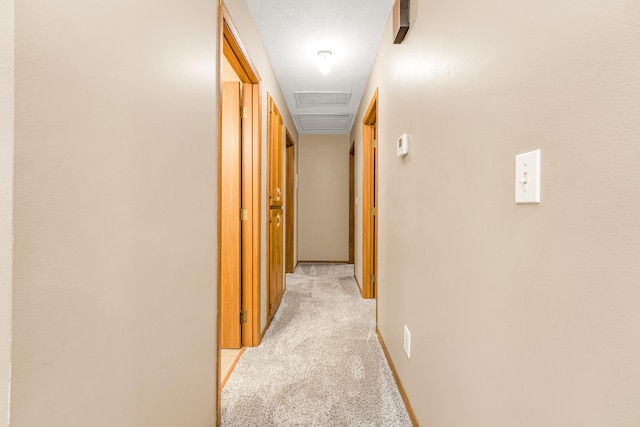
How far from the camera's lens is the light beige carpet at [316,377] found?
1.59m

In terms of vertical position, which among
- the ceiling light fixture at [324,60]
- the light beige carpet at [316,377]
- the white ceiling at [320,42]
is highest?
the white ceiling at [320,42]

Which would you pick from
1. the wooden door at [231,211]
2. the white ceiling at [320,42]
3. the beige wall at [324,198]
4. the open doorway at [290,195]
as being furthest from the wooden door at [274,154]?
the beige wall at [324,198]

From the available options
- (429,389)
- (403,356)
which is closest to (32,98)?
(429,389)

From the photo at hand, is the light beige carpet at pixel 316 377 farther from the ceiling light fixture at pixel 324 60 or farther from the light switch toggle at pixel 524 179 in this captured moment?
the ceiling light fixture at pixel 324 60

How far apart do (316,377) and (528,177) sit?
5.62ft

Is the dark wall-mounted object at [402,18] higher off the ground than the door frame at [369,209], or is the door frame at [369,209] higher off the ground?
the dark wall-mounted object at [402,18]

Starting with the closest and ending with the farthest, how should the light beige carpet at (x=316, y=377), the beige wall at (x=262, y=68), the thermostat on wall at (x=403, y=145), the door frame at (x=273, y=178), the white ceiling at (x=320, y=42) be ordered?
the light beige carpet at (x=316, y=377) → the thermostat on wall at (x=403, y=145) → the beige wall at (x=262, y=68) → the white ceiling at (x=320, y=42) → the door frame at (x=273, y=178)

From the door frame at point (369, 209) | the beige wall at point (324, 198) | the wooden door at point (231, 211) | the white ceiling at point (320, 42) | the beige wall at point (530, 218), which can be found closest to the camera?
the beige wall at point (530, 218)

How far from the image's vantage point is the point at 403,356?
5.84ft

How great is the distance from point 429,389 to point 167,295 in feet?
3.61

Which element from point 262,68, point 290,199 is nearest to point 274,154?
point 262,68

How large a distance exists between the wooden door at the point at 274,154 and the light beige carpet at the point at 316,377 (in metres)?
1.15

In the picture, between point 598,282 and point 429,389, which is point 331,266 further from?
point 598,282

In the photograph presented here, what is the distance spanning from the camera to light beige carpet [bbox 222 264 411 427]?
5.23 ft
